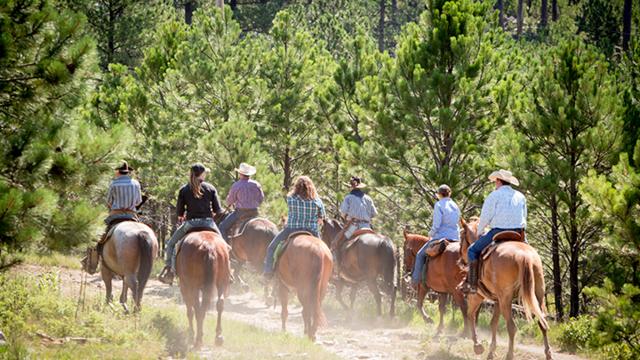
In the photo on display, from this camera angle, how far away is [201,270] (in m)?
9.78

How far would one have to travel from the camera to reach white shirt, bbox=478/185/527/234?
9906 mm

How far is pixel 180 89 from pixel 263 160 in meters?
5.10

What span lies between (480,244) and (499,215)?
53cm

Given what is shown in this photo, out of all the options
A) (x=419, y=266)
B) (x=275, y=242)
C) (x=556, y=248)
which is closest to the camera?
(x=275, y=242)

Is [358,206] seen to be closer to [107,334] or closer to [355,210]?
[355,210]

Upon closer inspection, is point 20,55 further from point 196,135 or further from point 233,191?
point 196,135

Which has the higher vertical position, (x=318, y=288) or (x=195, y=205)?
(x=195, y=205)

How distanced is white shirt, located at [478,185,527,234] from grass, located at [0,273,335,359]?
3051 millimetres

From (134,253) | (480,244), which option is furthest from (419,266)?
(134,253)

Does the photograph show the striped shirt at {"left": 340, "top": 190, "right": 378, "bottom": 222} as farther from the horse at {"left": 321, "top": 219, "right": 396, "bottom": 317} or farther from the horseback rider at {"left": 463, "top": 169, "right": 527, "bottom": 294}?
the horseback rider at {"left": 463, "top": 169, "right": 527, "bottom": 294}

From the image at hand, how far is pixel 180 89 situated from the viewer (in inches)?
840

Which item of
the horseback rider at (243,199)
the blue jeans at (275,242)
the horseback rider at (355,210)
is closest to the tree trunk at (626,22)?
the horseback rider at (355,210)

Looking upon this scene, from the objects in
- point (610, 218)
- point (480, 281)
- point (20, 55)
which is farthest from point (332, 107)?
point (20, 55)

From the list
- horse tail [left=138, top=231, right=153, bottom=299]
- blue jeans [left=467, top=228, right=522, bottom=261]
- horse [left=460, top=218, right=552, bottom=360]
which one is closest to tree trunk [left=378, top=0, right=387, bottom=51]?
horse tail [left=138, top=231, right=153, bottom=299]
